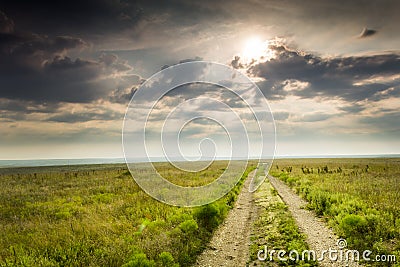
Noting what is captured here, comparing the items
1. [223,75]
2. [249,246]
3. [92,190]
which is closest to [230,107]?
[223,75]

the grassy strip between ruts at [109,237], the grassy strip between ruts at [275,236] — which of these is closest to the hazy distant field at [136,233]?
the grassy strip between ruts at [109,237]

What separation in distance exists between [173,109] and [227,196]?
741 cm

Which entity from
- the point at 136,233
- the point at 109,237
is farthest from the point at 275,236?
the point at 109,237

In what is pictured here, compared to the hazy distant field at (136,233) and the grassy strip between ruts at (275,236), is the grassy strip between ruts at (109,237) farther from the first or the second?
the grassy strip between ruts at (275,236)

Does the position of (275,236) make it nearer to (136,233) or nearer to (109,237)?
(136,233)

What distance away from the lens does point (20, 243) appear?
11.2m

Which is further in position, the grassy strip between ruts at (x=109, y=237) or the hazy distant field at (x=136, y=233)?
the hazy distant field at (x=136, y=233)

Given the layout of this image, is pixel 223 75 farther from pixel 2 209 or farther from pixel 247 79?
pixel 2 209

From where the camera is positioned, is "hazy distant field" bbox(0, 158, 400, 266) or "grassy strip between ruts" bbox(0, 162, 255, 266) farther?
"hazy distant field" bbox(0, 158, 400, 266)

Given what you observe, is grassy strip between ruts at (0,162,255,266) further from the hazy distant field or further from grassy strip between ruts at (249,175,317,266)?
grassy strip between ruts at (249,175,317,266)

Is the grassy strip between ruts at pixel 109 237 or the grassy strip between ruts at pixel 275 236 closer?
the grassy strip between ruts at pixel 109 237

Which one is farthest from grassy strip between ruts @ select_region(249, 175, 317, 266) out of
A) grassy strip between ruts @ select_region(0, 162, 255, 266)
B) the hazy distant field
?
grassy strip between ruts @ select_region(0, 162, 255, 266)

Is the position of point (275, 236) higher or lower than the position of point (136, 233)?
lower

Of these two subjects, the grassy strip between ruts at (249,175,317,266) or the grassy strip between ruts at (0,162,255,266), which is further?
the grassy strip between ruts at (249,175,317,266)
